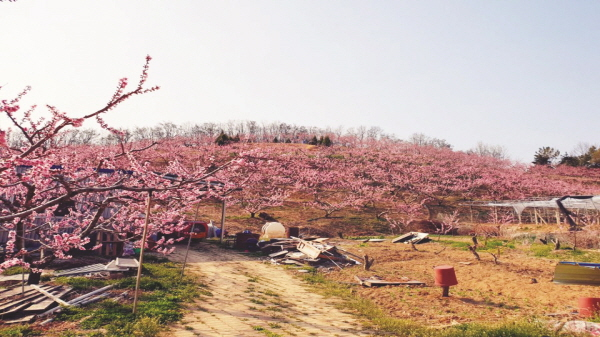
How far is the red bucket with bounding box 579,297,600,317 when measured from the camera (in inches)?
311

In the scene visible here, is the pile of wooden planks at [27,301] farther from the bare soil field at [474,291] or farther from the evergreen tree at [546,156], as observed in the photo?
the evergreen tree at [546,156]

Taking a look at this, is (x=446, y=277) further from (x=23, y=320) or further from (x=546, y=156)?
(x=546, y=156)

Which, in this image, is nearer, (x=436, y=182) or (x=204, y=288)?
(x=204, y=288)

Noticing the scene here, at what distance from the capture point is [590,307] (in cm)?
801

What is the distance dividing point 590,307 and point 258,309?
793 centimetres

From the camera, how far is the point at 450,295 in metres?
11.1

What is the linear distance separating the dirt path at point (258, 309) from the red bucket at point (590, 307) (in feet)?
17.3

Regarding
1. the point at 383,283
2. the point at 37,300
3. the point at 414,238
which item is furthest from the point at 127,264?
the point at 414,238

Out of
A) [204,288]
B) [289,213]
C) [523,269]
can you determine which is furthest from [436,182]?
[204,288]

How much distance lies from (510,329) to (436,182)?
45.9m

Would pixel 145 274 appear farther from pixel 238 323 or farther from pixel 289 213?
pixel 289 213

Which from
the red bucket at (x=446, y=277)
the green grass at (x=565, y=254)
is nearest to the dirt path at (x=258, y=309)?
the red bucket at (x=446, y=277)

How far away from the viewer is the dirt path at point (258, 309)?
7.21 metres

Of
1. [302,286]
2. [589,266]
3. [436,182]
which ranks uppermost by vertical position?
[436,182]
